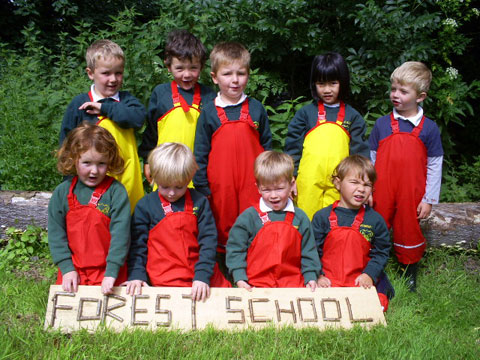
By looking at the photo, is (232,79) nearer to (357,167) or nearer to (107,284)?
(357,167)

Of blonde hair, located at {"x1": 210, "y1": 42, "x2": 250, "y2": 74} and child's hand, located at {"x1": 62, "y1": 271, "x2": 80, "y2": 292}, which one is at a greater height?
blonde hair, located at {"x1": 210, "y1": 42, "x2": 250, "y2": 74}

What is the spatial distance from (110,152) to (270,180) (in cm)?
123

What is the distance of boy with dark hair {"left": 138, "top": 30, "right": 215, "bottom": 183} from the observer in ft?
12.8

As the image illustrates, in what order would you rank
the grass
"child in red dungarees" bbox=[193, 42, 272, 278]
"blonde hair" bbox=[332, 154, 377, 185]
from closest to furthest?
the grass → "blonde hair" bbox=[332, 154, 377, 185] → "child in red dungarees" bbox=[193, 42, 272, 278]

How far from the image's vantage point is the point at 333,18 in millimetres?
6387

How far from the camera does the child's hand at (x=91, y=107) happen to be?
367 cm

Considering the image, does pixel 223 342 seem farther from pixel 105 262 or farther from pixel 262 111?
pixel 262 111

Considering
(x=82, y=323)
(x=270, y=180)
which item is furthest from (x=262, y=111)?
(x=82, y=323)

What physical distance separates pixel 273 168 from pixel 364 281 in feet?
3.78

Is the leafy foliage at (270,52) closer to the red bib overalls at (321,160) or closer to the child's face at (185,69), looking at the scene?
the child's face at (185,69)

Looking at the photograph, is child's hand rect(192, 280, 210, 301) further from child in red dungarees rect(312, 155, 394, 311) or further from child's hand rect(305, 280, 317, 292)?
child in red dungarees rect(312, 155, 394, 311)

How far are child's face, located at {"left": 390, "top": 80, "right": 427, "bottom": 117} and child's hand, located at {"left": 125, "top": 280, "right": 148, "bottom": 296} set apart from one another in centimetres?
262

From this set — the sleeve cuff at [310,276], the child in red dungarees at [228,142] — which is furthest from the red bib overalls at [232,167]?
the sleeve cuff at [310,276]

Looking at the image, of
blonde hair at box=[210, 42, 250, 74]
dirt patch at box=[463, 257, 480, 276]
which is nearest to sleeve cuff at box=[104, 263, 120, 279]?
blonde hair at box=[210, 42, 250, 74]
